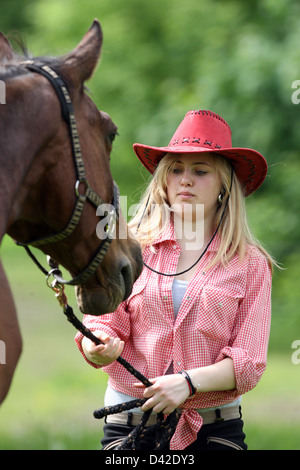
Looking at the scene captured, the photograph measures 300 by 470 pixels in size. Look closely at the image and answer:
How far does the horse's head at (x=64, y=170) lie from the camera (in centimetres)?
224

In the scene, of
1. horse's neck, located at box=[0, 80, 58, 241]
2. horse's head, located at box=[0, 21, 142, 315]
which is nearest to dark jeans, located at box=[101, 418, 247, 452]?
horse's head, located at box=[0, 21, 142, 315]

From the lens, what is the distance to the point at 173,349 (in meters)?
3.15

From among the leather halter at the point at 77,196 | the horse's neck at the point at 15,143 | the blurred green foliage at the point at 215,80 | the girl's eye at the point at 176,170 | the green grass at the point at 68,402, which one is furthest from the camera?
the blurred green foliage at the point at 215,80

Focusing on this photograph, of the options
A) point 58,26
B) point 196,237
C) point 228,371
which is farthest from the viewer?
point 58,26

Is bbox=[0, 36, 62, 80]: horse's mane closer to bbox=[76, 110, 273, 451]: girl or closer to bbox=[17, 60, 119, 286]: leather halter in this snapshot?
bbox=[17, 60, 119, 286]: leather halter

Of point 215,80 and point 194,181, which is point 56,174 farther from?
point 215,80

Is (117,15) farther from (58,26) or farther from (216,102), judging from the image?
(216,102)

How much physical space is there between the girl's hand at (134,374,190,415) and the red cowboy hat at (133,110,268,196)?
1020 millimetres

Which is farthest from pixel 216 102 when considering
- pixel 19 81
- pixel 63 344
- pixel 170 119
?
pixel 19 81

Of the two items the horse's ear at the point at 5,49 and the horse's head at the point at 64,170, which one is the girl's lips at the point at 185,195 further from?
the horse's ear at the point at 5,49

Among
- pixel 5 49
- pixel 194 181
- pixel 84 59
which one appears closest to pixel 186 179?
pixel 194 181

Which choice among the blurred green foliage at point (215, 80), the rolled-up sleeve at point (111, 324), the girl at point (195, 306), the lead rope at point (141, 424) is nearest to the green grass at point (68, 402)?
the rolled-up sleeve at point (111, 324)

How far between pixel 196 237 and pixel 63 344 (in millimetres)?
11898

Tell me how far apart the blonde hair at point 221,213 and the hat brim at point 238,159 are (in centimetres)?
6
